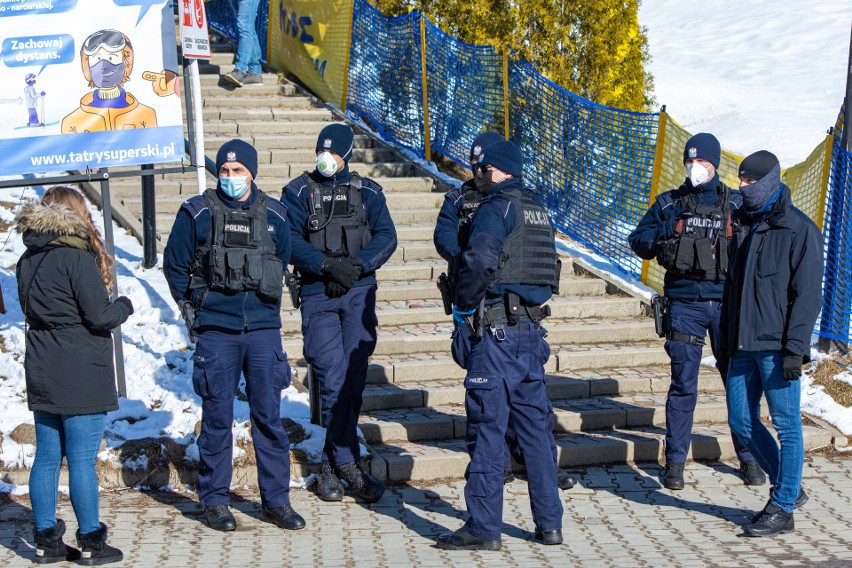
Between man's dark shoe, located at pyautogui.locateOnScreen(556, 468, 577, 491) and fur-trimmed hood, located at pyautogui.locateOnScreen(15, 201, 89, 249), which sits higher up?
fur-trimmed hood, located at pyautogui.locateOnScreen(15, 201, 89, 249)

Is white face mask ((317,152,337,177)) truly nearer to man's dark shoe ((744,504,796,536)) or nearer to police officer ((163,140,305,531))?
police officer ((163,140,305,531))

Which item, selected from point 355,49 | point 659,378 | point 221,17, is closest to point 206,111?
point 355,49

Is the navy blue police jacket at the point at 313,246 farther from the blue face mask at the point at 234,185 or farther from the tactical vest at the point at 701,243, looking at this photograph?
the tactical vest at the point at 701,243

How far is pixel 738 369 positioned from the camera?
6168 mm

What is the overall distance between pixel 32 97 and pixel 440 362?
344cm

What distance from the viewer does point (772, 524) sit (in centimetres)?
593

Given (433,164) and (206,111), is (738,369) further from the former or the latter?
(206,111)

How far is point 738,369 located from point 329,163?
2.61 metres

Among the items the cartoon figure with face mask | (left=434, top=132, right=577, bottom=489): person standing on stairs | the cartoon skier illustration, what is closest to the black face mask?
(left=434, top=132, right=577, bottom=489): person standing on stairs

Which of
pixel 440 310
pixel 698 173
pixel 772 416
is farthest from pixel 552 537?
pixel 440 310

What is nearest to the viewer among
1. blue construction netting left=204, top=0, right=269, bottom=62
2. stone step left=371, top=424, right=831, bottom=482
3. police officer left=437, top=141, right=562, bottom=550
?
police officer left=437, top=141, right=562, bottom=550

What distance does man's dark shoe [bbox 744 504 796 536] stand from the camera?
592cm

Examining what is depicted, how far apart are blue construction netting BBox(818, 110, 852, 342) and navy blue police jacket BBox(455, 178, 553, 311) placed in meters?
3.97

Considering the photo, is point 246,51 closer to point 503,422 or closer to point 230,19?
point 230,19
